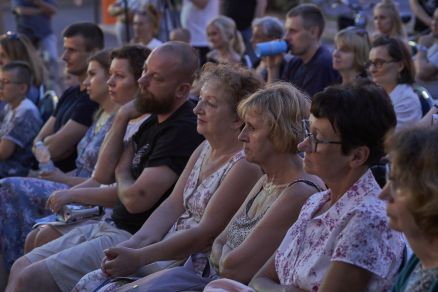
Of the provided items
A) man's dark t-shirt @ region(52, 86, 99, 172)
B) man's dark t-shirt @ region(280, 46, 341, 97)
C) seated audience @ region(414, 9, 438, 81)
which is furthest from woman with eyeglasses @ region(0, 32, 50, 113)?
seated audience @ region(414, 9, 438, 81)

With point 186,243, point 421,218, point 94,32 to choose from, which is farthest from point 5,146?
point 421,218

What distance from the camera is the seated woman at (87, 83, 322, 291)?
3711 mm

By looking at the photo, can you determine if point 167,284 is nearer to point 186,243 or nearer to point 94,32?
point 186,243

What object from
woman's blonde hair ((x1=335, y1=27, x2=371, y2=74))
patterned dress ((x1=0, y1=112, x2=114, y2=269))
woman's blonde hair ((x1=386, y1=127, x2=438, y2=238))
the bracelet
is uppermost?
woman's blonde hair ((x1=386, y1=127, x2=438, y2=238))

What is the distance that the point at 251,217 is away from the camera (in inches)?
153

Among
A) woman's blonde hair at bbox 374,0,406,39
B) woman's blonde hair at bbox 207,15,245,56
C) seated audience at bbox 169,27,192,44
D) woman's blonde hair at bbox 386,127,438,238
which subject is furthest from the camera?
seated audience at bbox 169,27,192,44

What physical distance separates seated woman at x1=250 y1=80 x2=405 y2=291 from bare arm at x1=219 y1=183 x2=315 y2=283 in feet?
0.61

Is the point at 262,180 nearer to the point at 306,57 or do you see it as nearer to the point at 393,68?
the point at 393,68

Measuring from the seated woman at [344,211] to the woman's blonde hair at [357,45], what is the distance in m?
3.58

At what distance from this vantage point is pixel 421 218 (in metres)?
2.72

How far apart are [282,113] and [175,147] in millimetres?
1014

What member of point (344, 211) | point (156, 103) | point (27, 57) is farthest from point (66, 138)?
point (344, 211)

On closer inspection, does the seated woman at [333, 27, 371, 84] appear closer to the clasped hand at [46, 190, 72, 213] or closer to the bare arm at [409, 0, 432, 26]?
the clasped hand at [46, 190, 72, 213]

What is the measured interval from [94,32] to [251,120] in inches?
123
